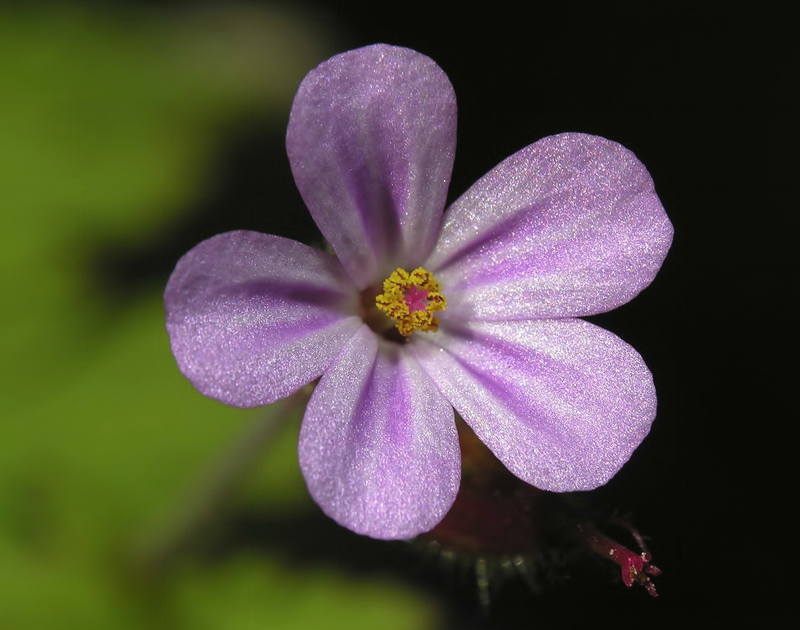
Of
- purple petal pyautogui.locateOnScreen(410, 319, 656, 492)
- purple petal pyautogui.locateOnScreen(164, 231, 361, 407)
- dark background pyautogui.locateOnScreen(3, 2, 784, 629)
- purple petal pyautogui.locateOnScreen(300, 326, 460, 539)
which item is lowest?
dark background pyautogui.locateOnScreen(3, 2, 784, 629)

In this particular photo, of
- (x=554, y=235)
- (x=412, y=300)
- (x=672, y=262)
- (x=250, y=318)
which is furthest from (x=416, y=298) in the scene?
(x=672, y=262)

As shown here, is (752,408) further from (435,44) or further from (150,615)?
(150,615)

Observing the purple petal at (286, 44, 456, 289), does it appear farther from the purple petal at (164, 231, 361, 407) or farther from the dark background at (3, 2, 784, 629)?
the dark background at (3, 2, 784, 629)

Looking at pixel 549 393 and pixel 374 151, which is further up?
pixel 374 151

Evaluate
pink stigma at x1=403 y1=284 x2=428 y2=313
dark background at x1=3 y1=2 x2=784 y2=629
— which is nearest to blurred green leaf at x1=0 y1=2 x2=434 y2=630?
dark background at x1=3 y1=2 x2=784 y2=629

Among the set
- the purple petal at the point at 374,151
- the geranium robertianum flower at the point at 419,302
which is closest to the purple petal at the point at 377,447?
the geranium robertianum flower at the point at 419,302

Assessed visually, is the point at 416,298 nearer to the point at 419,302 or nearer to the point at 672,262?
the point at 419,302

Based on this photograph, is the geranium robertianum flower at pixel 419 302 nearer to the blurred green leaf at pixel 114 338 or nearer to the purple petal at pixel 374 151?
the purple petal at pixel 374 151
